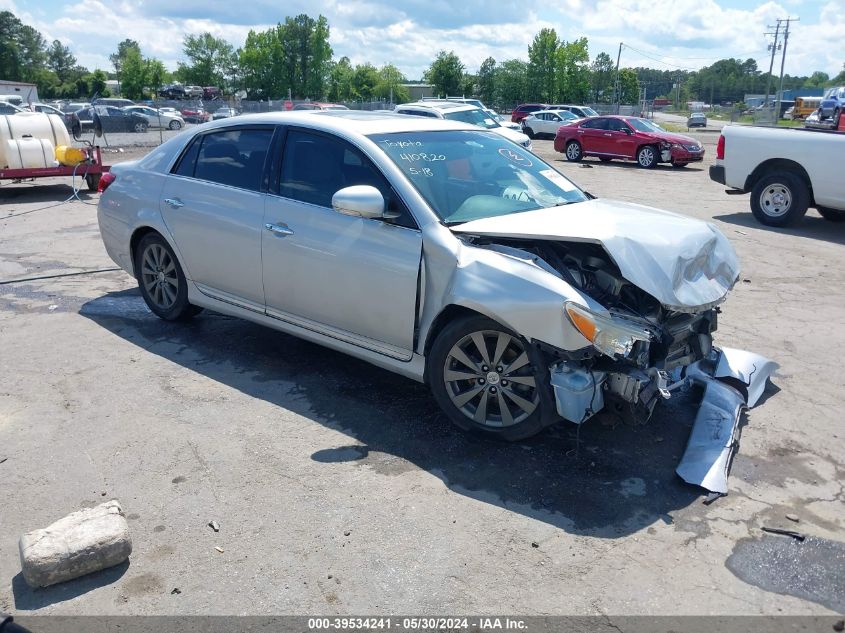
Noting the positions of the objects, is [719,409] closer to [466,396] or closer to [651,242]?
[651,242]

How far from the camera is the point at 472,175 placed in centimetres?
493

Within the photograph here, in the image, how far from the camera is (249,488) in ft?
12.5

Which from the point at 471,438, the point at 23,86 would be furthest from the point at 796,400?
the point at 23,86

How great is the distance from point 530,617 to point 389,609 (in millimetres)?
560

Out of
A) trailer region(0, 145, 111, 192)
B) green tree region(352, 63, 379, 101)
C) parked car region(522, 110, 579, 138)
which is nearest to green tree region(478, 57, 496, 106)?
green tree region(352, 63, 379, 101)

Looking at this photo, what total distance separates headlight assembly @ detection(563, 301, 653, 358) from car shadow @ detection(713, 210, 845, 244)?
8133 mm

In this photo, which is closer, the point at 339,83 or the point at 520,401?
the point at 520,401

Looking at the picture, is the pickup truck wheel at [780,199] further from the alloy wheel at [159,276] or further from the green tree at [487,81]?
the green tree at [487,81]

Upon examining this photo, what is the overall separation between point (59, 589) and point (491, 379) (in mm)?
2332

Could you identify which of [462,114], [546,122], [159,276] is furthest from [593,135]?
[159,276]

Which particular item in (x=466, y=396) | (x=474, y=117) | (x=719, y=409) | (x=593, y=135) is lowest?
(x=719, y=409)

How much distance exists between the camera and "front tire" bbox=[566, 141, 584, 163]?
79.8 ft

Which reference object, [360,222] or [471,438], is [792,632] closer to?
[471,438]

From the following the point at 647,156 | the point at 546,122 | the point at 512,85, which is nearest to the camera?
the point at 647,156
